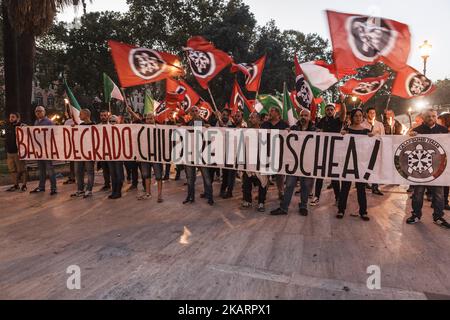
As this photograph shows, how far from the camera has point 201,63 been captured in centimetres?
776

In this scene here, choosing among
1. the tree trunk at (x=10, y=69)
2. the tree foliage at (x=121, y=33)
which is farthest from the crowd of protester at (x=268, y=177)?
the tree foliage at (x=121, y=33)

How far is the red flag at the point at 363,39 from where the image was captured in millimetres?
5773

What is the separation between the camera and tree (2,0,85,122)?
9.70 m

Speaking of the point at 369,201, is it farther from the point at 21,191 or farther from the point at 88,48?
the point at 88,48

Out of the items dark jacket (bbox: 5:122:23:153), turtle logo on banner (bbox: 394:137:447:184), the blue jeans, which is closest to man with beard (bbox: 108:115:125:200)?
dark jacket (bbox: 5:122:23:153)

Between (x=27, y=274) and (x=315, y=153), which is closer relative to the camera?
(x=27, y=274)

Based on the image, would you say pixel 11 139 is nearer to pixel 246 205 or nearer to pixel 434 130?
pixel 246 205

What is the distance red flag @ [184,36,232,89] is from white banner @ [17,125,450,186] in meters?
1.29

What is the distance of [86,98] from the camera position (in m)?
39.0

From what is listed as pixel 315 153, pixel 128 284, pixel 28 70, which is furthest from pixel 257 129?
pixel 28 70

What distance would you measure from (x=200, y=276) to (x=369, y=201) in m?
5.52

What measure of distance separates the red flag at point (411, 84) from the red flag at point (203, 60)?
3.60 meters

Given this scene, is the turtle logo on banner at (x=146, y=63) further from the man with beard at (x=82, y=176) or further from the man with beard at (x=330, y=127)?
the man with beard at (x=330, y=127)

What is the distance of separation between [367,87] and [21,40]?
10271 mm
